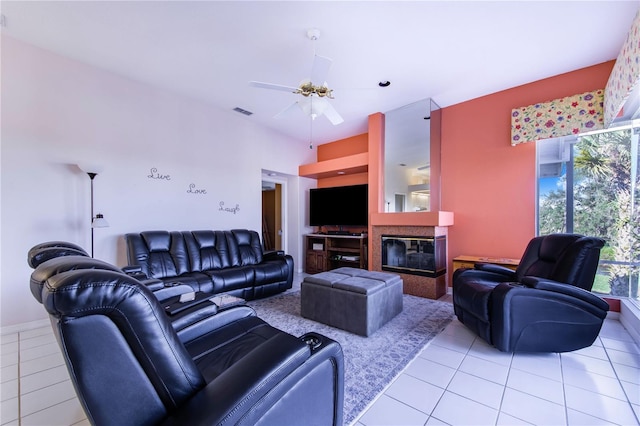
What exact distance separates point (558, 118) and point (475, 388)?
329 centimetres

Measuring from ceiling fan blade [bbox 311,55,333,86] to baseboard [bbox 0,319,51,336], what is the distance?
383 centimetres

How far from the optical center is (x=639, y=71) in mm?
2021

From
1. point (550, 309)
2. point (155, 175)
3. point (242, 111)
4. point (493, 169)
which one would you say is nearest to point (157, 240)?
point (155, 175)

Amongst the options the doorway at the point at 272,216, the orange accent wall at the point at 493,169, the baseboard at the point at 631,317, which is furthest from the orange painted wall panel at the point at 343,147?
the baseboard at the point at 631,317

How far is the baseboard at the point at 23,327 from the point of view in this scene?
262 cm

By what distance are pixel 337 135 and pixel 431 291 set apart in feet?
11.5

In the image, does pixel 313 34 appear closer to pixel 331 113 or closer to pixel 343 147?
pixel 331 113

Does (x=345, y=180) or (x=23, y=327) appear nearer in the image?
(x=23, y=327)

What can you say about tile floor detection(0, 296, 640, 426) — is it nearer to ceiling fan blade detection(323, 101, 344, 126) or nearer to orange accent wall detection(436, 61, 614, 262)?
orange accent wall detection(436, 61, 614, 262)

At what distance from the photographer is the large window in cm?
284

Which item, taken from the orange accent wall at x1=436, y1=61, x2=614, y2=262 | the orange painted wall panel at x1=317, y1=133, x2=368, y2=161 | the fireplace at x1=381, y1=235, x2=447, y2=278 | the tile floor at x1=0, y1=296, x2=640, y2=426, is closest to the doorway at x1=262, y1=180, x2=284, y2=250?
the orange painted wall panel at x1=317, y1=133, x2=368, y2=161

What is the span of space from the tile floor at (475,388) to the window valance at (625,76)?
2.23 m

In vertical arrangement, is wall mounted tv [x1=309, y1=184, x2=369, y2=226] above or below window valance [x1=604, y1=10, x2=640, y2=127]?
below

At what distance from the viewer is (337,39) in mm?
2604
